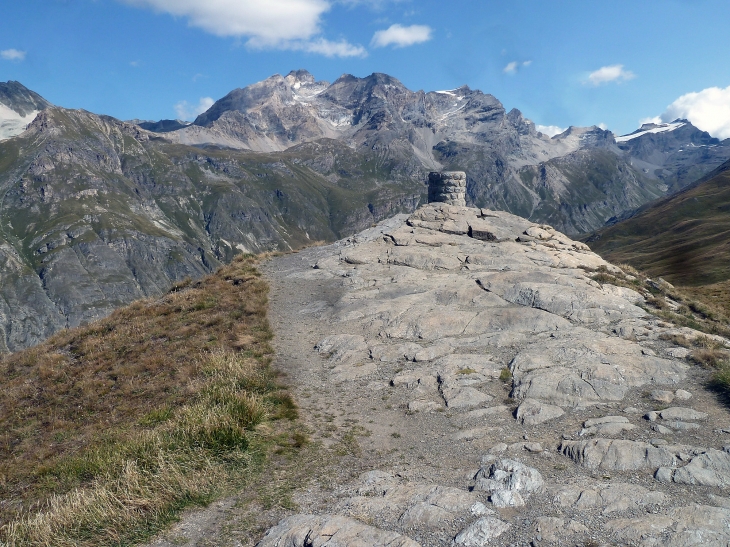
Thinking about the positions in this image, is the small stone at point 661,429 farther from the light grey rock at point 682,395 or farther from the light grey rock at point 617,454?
the light grey rock at point 682,395

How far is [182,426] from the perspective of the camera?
1321cm

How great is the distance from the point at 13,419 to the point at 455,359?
16.2 metres

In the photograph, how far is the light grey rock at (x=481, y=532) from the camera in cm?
898

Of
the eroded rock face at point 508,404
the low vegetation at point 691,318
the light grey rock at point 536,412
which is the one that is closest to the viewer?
the eroded rock face at point 508,404

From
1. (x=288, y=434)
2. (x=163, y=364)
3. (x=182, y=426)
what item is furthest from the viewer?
(x=163, y=364)

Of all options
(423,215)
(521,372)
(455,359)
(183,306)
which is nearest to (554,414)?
(521,372)

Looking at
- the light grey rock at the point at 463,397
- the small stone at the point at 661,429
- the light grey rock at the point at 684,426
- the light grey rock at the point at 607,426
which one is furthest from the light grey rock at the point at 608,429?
the light grey rock at the point at 463,397

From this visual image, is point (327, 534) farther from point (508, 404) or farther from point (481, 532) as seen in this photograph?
point (508, 404)

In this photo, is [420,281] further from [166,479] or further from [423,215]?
[166,479]

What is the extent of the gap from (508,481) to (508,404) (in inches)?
196

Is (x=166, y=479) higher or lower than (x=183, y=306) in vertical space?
lower

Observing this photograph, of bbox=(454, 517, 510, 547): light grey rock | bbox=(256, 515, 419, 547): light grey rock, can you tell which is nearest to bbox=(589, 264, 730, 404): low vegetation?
bbox=(454, 517, 510, 547): light grey rock

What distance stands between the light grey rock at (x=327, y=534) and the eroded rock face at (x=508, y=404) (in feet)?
0.23

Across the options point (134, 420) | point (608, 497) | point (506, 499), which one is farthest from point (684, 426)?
point (134, 420)
